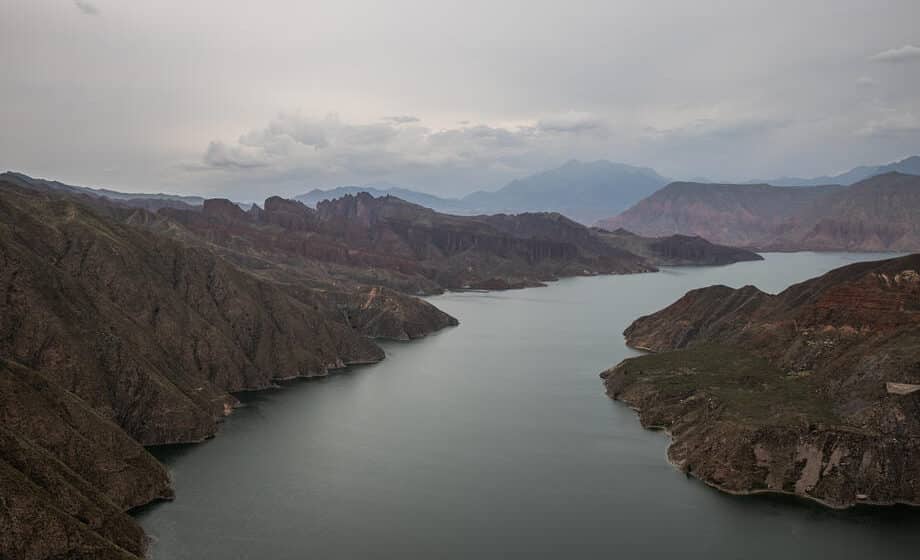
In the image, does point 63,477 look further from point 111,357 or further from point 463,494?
point 463,494

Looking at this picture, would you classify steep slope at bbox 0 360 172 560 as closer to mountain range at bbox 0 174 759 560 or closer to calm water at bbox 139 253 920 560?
mountain range at bbox 0 174 759 560

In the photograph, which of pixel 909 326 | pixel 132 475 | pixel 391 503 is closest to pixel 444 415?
pixel 391 503

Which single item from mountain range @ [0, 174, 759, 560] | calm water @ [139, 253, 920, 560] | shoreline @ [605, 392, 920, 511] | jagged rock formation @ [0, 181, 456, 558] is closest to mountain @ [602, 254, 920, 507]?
shoreline @ [605, 392, 920, 511]

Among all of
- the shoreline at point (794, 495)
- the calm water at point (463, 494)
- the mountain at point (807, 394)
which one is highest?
the mountain at point (807, 394)

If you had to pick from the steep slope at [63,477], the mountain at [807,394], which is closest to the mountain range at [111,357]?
the steep slope at [63,477]

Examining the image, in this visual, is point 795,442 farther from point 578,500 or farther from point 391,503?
point 391,503

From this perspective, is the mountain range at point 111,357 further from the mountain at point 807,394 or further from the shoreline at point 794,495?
the mountain at point 807,394
